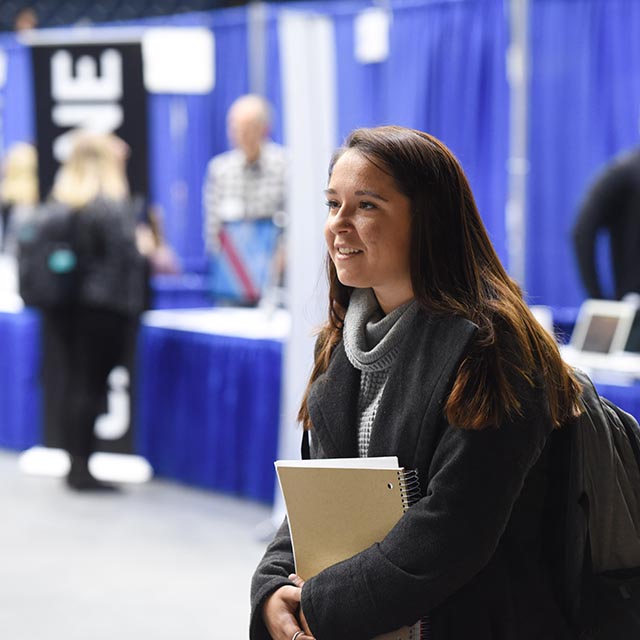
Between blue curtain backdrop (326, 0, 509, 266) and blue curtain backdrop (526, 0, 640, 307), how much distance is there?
0.21 m

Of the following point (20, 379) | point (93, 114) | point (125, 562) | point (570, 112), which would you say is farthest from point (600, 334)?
point (20, 379)

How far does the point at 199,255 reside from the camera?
7.46 meters

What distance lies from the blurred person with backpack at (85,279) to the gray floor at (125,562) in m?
0.34

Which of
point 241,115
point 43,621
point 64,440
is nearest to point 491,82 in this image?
point 241,115

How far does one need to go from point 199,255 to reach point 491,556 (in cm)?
630

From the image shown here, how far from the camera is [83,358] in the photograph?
4863 mm

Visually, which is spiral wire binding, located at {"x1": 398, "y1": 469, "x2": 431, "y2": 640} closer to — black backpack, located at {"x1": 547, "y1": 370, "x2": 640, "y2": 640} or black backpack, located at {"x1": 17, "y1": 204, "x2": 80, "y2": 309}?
black backpack, located at {"x1": 547, "y1": 370, "x2": 640, "y2": 640}

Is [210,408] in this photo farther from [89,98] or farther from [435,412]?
[435,412]

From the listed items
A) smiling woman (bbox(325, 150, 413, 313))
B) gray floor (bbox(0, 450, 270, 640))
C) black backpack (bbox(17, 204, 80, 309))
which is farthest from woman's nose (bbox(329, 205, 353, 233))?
black backpack (bbox(17, 204, 80, 309))

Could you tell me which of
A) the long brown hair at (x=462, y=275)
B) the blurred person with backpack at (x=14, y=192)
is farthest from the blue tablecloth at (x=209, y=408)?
the long brown hair at (x=462, y=275)

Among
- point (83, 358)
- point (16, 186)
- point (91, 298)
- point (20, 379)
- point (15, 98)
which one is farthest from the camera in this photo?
point (15, 98)

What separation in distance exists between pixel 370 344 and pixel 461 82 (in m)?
4.04

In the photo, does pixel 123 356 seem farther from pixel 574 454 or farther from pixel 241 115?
pixel 574 454

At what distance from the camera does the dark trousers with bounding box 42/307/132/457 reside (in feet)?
15.9
